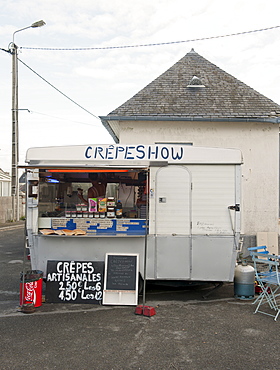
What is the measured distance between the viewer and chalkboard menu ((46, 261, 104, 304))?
664cm

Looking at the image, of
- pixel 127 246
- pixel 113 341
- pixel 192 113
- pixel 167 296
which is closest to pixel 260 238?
pixel 192 113

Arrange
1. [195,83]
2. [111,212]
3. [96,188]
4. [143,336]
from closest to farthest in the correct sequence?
[143,336], [111,212], [96,188], [195,83]

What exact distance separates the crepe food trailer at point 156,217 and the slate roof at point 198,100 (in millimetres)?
4800

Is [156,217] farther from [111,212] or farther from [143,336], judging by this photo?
[143,336]

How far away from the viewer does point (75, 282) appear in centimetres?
668

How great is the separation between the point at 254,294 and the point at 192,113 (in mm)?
6189

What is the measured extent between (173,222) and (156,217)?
1.04ft

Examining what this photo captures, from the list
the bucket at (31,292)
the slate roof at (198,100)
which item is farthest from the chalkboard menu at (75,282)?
the slate roof at (198,100)

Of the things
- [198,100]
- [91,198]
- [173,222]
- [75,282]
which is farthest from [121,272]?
[198,100]

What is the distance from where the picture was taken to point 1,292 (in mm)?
7500

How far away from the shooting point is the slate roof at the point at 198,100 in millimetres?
11547

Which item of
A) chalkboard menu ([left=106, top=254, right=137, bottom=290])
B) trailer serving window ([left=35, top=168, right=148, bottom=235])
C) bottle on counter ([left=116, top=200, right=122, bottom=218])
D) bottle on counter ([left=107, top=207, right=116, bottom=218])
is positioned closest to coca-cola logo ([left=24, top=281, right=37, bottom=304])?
trailer serving window ([left=35, top=168, right=148, bottom=235])

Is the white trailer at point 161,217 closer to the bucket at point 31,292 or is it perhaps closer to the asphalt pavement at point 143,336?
the bucket at point 31,292

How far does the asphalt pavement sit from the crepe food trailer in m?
0.71
